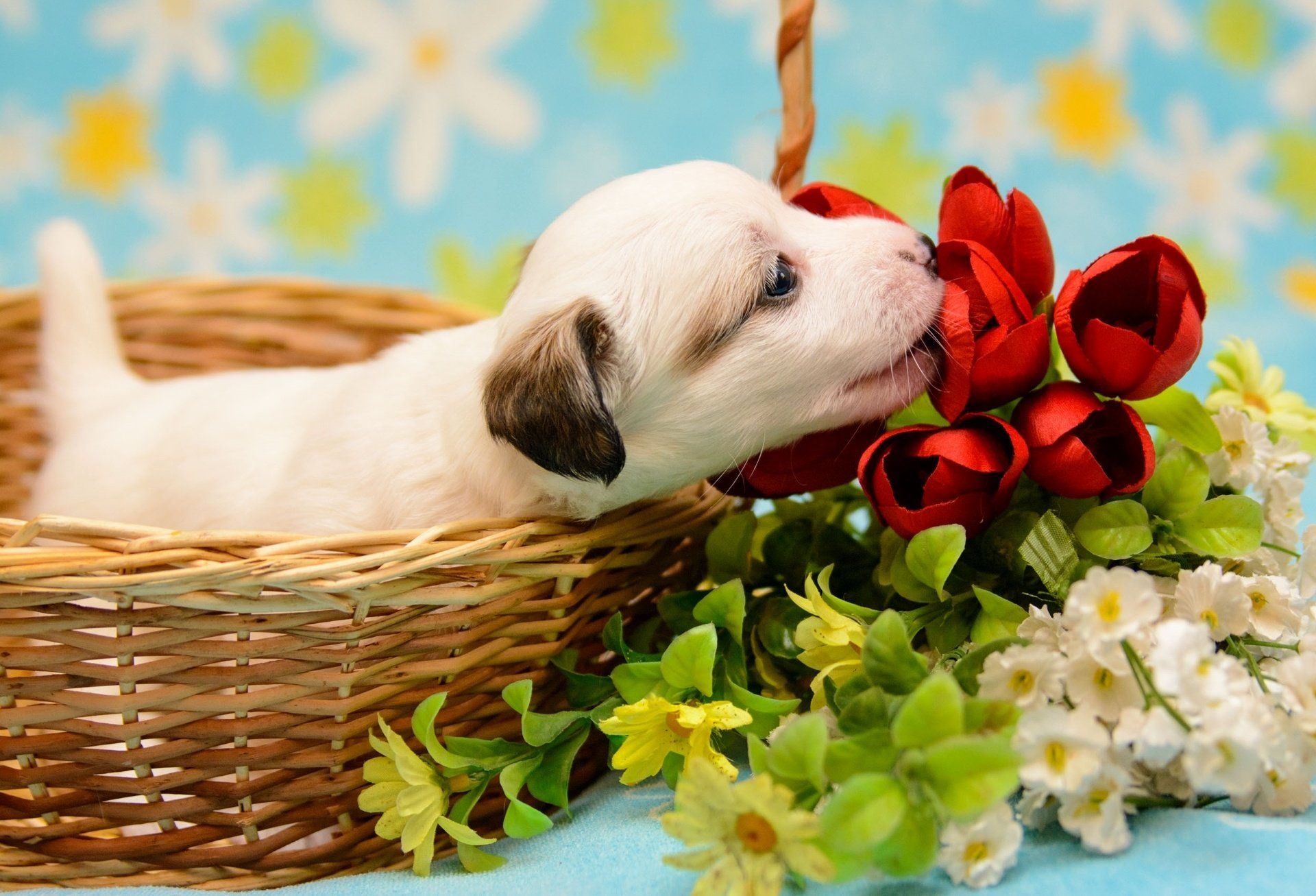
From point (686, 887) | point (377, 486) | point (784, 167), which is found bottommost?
point (686, 887)

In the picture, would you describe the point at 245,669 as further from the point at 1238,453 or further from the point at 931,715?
the point at 1238,453

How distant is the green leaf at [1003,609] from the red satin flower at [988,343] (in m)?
0.27

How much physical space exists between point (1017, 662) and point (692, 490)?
833 mm

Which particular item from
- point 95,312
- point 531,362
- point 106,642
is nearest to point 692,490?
point 531,362

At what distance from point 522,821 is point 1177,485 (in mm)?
941

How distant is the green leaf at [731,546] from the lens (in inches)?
69.4

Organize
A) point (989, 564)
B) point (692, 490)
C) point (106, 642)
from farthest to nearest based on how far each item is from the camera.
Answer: point (692, 490) < point (989, 564) < point (106, 642)

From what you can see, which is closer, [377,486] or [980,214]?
[980,214]

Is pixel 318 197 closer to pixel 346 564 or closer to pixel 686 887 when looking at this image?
pixel 346 564

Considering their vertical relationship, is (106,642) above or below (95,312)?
below

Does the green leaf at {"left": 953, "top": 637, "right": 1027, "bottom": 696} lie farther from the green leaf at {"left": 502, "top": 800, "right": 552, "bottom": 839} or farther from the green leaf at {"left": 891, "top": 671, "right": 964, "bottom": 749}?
the green leaf at {"left": 502, "top": 800, "right": 552, "bottom": 839}

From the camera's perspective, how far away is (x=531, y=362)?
1534mm

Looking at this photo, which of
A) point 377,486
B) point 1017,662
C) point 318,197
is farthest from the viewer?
point 318,197

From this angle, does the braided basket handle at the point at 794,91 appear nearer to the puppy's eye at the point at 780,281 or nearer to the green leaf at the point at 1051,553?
the puppy's eye at the point at 780,281
